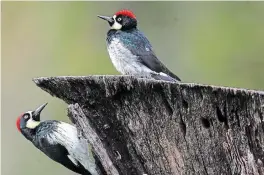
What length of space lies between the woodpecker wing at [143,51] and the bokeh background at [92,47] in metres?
3.43

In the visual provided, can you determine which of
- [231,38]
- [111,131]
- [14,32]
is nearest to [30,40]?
[14,32]

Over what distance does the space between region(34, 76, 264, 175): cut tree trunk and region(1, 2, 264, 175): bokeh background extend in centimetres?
516

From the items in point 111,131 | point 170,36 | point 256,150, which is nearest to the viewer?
point 256,150

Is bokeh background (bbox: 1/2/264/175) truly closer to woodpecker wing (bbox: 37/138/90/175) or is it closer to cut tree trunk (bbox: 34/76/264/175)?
woodpecker wing (bbox: 37/138/90/175)

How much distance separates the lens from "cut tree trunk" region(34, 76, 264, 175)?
475 centimetres

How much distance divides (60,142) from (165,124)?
1.73 meters

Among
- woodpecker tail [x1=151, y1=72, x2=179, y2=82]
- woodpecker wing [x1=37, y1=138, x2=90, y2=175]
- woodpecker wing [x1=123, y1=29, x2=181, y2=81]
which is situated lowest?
woodpecker wing [x1=37, y1=138, x2=90, y2=175]

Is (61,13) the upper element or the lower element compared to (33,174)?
upper

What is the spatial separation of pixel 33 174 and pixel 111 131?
5.49 metres

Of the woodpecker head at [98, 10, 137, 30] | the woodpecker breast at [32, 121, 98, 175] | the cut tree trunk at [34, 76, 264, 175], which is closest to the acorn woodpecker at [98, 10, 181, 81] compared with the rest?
the woodpecker head at [98, 10, 137, 30]

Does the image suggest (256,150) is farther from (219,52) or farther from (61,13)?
(61,13)

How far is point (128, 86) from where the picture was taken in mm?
5000

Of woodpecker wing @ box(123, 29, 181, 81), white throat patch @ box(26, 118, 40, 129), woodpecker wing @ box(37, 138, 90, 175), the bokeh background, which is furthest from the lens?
the bokeh background

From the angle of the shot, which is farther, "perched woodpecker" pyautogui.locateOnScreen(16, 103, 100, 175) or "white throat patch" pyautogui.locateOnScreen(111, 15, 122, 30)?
"white throat patch" pyautogui.locateOnScreen(111, 15, 122, 30)
